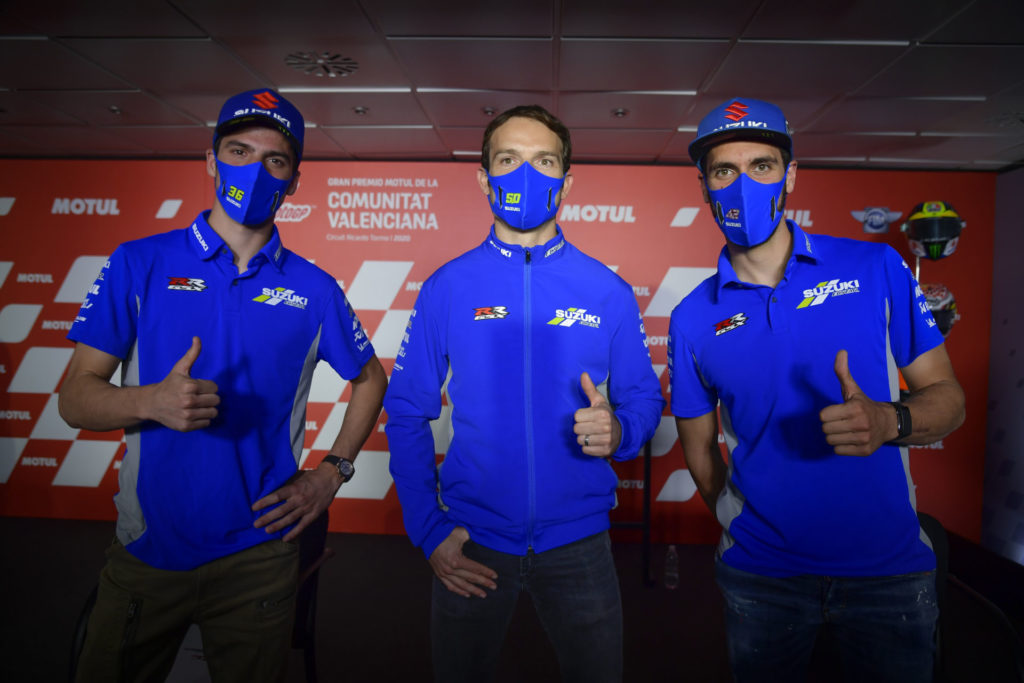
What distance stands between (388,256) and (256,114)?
268 cm

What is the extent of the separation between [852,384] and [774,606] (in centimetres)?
52

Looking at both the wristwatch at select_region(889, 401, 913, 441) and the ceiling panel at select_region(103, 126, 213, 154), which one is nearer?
→ the wristwatch at select_region(889, 401, 913, 441)

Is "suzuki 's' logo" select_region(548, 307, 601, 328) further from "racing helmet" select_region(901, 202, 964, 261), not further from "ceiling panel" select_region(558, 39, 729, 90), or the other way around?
"racing helmet" select_region(901, 202, 964, 261)

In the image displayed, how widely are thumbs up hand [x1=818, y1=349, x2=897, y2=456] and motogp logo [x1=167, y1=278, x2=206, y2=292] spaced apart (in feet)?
4.47

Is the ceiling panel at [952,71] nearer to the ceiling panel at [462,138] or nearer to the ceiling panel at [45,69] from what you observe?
the ceiling panel at [462,138]

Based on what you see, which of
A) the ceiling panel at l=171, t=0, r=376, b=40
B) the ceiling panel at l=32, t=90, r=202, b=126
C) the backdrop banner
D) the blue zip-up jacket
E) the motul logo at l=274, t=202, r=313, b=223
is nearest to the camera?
the blue zip-up jacket

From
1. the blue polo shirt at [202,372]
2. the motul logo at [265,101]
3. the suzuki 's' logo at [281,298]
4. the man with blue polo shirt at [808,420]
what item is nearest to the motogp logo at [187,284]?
the blue polo shirt at [202,372]

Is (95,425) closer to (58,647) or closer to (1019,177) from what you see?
(58,647)

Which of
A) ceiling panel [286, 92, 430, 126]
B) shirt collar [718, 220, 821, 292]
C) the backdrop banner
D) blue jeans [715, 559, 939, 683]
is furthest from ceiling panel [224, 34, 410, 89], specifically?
blue jeans [715, 559, 939, 683]

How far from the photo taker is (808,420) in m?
1.14

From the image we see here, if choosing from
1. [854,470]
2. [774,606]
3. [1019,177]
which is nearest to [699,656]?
[774,606]

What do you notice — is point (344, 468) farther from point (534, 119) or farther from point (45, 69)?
point (45, 69)

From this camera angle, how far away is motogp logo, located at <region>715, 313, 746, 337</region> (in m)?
1.23

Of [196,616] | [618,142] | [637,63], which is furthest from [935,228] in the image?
[196,616]
